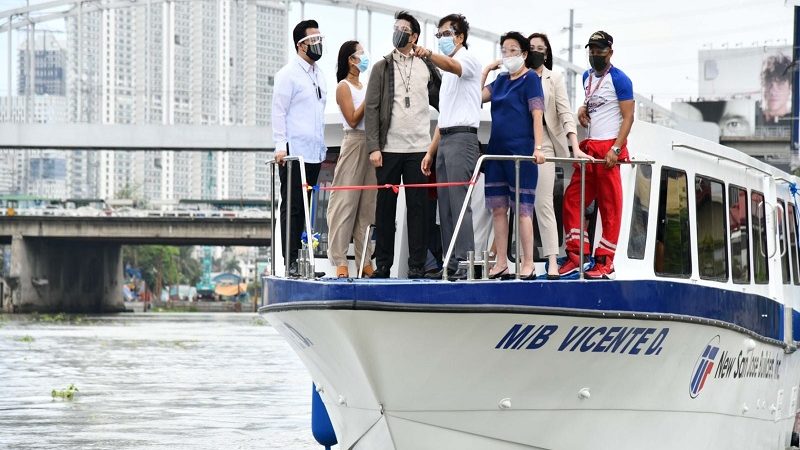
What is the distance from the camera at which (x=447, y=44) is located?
10477 mm

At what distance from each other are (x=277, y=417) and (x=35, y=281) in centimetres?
6404

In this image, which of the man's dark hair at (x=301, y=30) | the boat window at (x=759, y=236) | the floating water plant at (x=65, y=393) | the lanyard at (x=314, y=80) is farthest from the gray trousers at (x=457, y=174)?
the floating water plant at (x=65, y=393)

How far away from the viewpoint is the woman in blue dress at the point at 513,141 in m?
10.4

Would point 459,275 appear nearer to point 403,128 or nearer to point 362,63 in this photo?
point 403,128

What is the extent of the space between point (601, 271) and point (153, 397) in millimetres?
11729

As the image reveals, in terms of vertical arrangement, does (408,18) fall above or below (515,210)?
above

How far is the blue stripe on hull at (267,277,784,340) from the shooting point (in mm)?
9719

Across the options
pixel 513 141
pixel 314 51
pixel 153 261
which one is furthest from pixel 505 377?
pixel 153 261

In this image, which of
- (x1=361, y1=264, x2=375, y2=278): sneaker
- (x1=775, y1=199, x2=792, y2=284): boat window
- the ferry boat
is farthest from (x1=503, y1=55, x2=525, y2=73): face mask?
(x1=775, y1=199, x2=792, y2=284): boat window

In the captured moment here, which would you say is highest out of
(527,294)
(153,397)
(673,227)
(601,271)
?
(673,227)

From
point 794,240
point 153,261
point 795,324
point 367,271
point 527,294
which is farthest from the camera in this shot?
point 153,261

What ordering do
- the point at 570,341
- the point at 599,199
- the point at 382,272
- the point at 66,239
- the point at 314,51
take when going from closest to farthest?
1. the point at 570,341
2. the point at 599,199
3. the point at 382,272
4. the point at 314,51
5. the point at 66,239

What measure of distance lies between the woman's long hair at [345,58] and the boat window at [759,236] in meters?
4.17

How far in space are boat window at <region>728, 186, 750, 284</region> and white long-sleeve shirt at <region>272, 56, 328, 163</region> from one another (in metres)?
3.76
